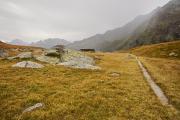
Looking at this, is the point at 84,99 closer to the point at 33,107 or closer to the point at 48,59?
the point at 33,107

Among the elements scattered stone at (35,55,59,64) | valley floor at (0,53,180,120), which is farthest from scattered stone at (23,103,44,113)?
scattered stone at (35,55,59,64)

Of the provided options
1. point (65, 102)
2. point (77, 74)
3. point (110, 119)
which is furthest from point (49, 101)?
point (77, 74)

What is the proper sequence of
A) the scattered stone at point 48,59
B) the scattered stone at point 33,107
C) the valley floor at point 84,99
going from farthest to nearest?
the scattered stone at point 48,59 → the scattered stone at point 33,107 → the valley floor at point 84,99

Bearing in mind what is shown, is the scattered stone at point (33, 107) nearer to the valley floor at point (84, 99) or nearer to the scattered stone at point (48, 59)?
the valley floor at point (84, 99)

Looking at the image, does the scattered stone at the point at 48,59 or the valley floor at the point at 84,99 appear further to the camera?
the scattered stone at the point at 48,59

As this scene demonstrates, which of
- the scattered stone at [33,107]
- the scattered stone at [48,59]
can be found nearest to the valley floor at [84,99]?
the scattered stone at [33,107]

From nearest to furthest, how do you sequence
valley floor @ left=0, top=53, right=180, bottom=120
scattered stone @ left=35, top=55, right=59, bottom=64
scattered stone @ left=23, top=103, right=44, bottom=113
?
valley floor @ left=0, top=53, right=180, bottom=120, scattered stone @ left=23, top=103, right=44, bottom=113, scattered stone @ left=35, top=55, right=59, bottom=64

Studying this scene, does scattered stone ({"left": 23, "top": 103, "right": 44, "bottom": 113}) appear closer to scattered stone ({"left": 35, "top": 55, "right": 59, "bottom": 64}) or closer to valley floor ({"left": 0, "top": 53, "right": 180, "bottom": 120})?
valley floor ({"left": 0, "top": 53, "right": 180, "bottom": 120})

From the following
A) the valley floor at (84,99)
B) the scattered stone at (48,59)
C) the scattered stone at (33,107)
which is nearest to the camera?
the valley floor at (84,99)

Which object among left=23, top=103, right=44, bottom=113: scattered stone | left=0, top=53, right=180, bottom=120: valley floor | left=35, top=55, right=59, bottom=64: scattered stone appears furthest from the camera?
left=35, top=55, right=59, bottom=64: scattered stone

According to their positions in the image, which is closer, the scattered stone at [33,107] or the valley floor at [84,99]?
the valley floor at [84,99]

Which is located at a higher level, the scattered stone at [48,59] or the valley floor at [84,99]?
the scattered stone at [48,59]

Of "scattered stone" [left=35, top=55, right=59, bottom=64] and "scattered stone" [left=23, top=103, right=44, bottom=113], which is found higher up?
"scattered stone" [left=35, top=55, right=59, bottom=64]

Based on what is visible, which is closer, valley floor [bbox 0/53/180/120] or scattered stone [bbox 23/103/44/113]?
valley floor [bbox 0/53/180/120]
